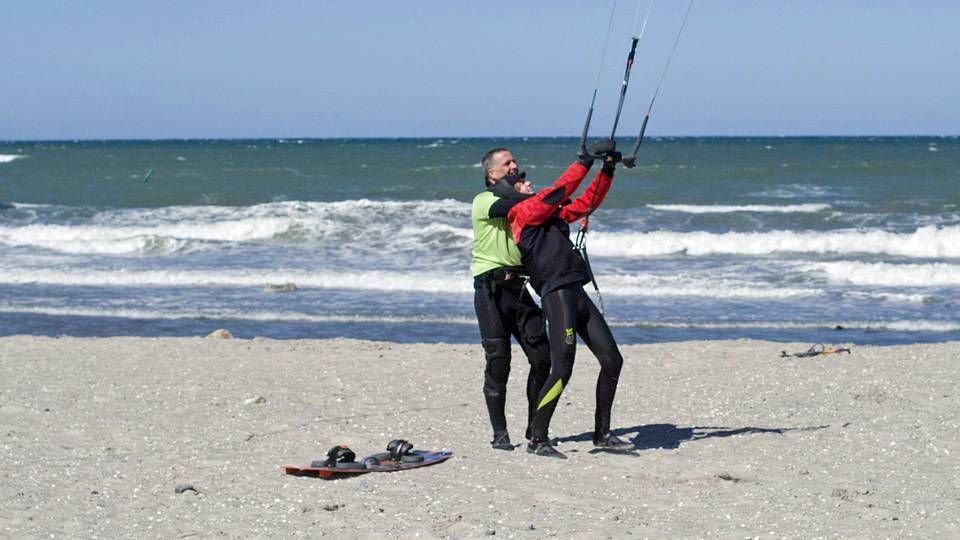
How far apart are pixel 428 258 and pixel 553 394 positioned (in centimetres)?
1476

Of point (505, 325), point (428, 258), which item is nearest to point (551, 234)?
point (505, 325)

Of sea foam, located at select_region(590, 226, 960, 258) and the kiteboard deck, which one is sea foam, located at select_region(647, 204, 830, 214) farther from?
the kiteboard deck

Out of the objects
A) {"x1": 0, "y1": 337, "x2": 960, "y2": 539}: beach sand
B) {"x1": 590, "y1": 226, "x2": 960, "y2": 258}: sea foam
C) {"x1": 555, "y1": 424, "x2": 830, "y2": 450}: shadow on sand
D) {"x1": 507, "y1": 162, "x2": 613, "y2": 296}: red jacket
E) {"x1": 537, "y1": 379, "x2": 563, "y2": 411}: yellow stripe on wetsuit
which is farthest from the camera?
{"x1": 590, "y1": 226, "x2": 960, "y2": 258}: sea foam

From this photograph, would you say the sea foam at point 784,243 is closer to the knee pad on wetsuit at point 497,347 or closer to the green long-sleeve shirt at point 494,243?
the knee pad on wetsuit at point 497,347

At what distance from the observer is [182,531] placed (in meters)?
5.72

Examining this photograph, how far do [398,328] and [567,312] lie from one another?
293 inches

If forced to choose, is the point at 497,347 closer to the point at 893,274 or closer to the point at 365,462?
the point at 365,462

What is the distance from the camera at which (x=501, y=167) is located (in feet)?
22.0

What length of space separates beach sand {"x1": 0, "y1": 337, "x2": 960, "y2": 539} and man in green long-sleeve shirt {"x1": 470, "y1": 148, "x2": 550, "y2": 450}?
660mm

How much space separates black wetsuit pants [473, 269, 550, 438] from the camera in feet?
22.2

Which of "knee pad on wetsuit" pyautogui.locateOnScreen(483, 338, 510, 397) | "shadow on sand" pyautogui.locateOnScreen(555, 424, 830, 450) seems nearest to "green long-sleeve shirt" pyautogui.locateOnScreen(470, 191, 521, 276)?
"knee pad on wetsuit" pyautogui.locateOnScreen(483, 338, 510, 397)

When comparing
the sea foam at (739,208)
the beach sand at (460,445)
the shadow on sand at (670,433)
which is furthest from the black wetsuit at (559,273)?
the sea foam at (739,208)

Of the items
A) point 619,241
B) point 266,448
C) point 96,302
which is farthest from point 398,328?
point 619,241

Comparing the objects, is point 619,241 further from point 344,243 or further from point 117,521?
point 117,521
